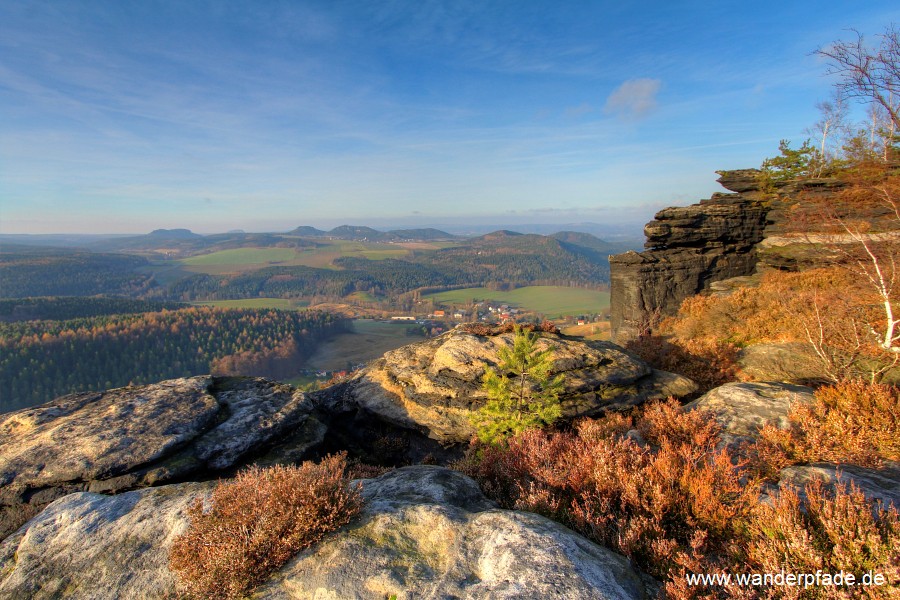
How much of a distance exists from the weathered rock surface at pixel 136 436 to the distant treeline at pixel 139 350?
90.9m

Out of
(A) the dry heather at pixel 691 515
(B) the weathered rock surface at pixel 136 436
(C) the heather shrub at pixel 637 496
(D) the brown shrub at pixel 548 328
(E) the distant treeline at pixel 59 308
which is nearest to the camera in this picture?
(A) the dry heather at pixel 691 515

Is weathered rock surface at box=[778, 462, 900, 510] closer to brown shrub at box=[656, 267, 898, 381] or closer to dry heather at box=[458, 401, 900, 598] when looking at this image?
dry heather at box=[458, 401, 900, 598]

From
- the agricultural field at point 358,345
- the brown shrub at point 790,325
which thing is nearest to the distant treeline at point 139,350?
the agricultural field at point 358,345

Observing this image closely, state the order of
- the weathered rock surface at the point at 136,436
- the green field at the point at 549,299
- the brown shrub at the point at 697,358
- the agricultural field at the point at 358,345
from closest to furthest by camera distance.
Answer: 1. the weathered rock surface at the point at 136,436
2. the brown shrub at the point at 697,358
3. the agricultural field at the point at 358,345
4. the green field at the point at 549,299

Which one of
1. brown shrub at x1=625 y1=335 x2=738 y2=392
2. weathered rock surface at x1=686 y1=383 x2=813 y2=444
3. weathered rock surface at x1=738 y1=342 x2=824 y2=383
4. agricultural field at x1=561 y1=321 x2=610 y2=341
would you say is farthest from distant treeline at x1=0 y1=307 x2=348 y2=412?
weathered rock surface at x1=686 y1=383 x2=813 y2=444

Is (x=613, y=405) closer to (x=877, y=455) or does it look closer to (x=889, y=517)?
(x=877, y=455)

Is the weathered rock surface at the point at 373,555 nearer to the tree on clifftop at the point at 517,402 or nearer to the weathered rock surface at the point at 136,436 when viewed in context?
the weathered rock surface at the point at 136,436

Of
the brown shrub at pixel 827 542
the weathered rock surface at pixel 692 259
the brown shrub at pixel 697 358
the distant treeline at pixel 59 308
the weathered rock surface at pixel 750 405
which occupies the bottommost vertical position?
the distant treeline at pixel 59 308

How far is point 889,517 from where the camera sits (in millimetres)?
4145

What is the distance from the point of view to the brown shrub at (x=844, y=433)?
264 inches

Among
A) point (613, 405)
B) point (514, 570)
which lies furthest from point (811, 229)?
point (514, 570)

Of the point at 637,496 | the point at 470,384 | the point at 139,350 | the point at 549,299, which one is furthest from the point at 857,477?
the point at 549,299

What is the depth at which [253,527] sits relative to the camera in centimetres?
489

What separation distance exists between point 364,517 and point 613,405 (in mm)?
9693
